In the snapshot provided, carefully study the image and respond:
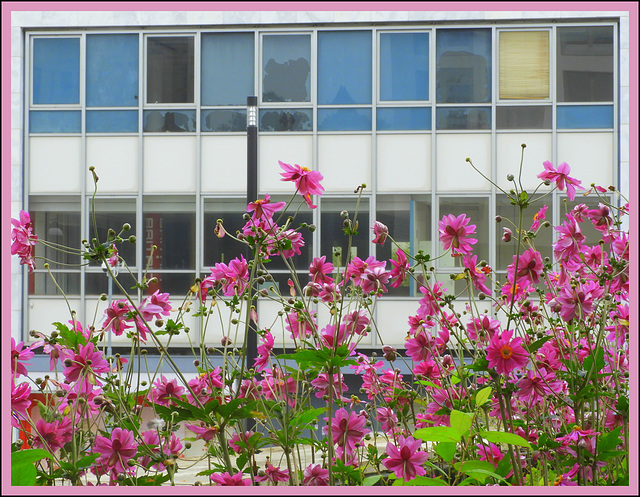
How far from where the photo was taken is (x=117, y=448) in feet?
2.58

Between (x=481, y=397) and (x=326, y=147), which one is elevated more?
(x=326, y=147)

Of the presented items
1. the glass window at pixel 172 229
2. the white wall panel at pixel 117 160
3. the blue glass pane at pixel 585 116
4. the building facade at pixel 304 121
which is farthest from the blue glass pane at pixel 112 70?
the blue glass pane at pixel 585 116

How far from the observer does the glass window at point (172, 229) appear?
7.25 m

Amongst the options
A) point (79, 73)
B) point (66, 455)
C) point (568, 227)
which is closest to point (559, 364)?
point (568, 227)

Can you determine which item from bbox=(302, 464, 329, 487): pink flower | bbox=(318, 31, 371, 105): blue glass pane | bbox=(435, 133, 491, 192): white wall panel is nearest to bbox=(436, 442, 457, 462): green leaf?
bbox=(302, 464, 329, 487): pink flower

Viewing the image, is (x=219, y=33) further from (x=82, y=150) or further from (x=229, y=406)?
(x=229, y=406)

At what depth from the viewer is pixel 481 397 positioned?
2.59ft

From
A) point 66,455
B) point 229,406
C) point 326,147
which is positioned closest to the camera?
point 229,406

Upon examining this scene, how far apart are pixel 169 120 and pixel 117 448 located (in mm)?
6705

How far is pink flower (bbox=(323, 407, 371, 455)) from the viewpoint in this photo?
860 mm

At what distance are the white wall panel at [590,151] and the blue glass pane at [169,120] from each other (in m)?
3.68

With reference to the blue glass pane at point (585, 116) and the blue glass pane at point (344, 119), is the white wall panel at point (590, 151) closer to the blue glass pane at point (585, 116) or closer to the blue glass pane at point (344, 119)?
the blue glass pane at point (585, 116)

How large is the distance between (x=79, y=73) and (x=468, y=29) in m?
4.01

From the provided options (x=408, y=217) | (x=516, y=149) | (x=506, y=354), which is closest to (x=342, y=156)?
(x=408, y=217)
